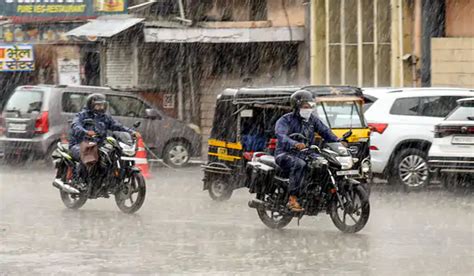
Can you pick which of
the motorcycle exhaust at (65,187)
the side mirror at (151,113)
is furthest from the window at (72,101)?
the motorcycle exhaust at (65,187)

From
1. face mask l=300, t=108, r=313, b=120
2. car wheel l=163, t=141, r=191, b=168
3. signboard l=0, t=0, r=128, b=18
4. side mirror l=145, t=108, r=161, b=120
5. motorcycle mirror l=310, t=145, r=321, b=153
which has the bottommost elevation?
car wheel l=163, t=141, r=191, b=168

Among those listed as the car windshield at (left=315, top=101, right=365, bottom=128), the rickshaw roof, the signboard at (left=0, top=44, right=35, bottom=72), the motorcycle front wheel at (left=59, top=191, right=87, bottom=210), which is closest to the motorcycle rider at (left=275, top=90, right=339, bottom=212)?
the rickshaw roof

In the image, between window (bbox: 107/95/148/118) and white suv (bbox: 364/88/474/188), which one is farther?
window (bbox: 107/95/148/118)

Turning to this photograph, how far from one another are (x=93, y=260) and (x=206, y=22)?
1919cm

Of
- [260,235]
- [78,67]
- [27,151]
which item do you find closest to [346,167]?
[260,235]

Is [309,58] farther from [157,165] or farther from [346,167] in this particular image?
[346,167]

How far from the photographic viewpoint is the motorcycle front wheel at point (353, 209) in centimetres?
1280

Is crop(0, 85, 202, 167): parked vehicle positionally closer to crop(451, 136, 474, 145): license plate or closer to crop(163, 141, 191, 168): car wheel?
crop(163, 141, 191, 168): car wheel

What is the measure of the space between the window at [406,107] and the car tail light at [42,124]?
720cm

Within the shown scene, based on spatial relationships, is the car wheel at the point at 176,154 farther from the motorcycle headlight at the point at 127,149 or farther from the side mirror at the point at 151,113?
the motorcycle headlight at the point at 127,149

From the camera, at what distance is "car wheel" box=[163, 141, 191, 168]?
24562 mm

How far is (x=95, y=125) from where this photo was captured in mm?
15828

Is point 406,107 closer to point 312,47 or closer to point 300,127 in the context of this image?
point 300,127

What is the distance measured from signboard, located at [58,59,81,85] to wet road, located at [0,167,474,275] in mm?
13407
